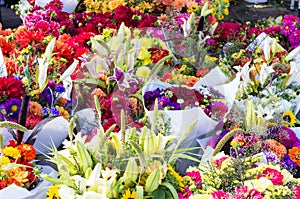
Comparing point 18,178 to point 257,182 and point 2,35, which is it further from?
point 2,35

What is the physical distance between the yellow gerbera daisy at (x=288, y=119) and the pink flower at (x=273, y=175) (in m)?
0.60

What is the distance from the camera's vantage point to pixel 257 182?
4.65 feet

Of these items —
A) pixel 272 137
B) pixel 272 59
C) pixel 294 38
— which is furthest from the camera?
pixel 294 38

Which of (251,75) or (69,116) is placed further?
(251,75)

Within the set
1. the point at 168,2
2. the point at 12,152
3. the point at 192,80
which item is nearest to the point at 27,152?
the point at 12,152

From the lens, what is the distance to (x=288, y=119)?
6.97ft

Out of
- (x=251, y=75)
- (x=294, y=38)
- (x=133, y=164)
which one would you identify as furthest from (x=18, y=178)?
(x=294, y=38)

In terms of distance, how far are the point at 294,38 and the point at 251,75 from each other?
0.76 metres

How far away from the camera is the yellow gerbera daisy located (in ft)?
6.85

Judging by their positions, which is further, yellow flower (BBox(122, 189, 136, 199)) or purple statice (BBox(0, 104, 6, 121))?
purple statice (BBox(0, 104, 6, 121))

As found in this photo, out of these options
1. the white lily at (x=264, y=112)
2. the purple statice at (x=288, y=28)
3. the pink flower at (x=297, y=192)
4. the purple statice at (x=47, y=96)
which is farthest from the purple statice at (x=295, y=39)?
the pink flower at (x=297, y=192)

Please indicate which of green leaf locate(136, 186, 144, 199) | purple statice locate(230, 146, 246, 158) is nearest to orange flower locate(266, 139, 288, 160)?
purple statice locate(230, 146, 246, 158)

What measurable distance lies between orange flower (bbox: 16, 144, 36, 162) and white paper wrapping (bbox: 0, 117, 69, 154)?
0.30 ft

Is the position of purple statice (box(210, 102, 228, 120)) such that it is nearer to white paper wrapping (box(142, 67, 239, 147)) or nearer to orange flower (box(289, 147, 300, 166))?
white paper wrapping (box(142, 67, 239, 147))
